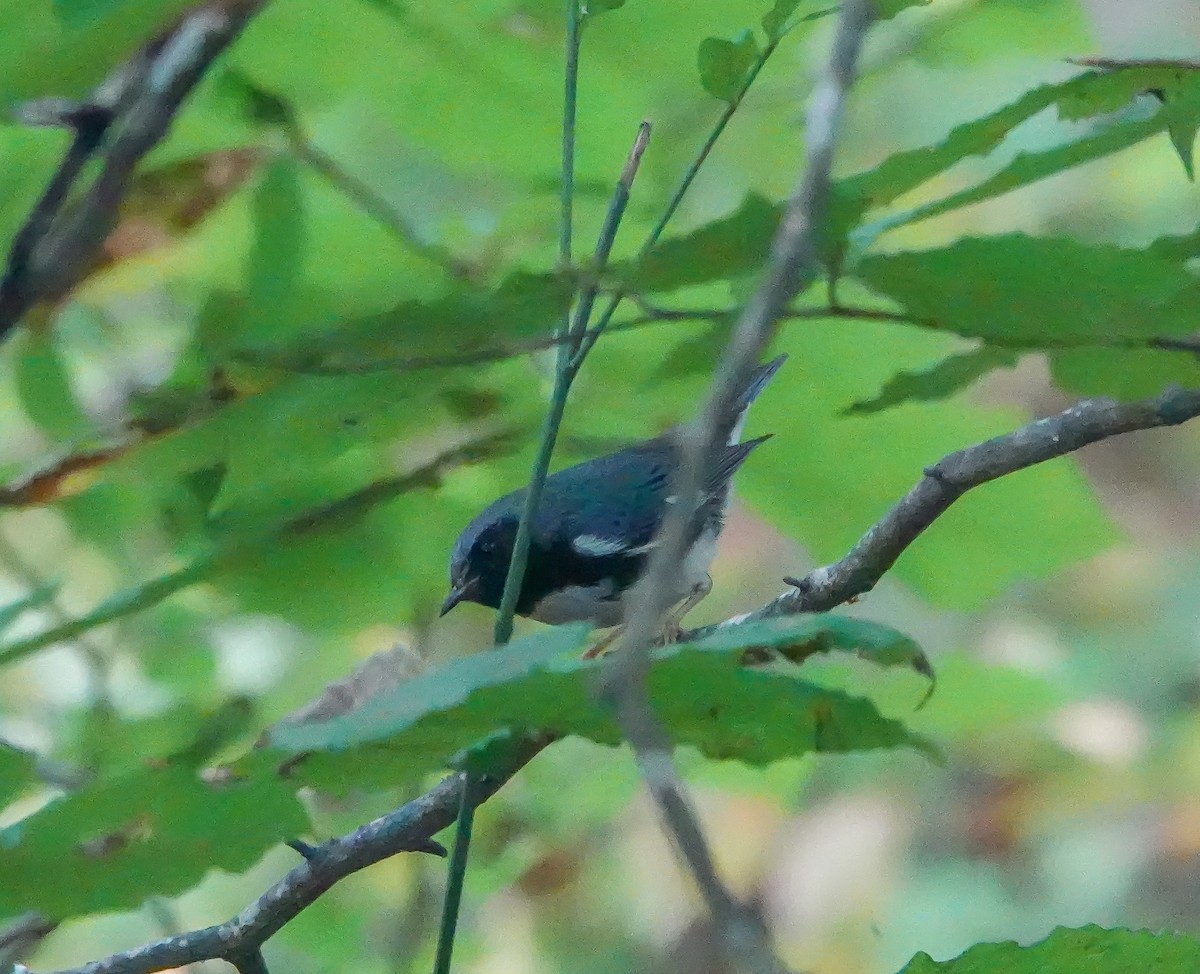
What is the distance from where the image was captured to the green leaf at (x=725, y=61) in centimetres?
69

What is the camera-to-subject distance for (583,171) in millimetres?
1183

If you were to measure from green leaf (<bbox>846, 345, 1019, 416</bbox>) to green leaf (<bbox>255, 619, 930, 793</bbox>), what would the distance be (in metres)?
0.32

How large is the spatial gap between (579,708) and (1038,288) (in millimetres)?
288

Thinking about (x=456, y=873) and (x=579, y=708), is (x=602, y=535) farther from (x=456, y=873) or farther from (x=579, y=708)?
(x=579, y=708)

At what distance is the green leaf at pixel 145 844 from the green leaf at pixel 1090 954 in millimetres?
339

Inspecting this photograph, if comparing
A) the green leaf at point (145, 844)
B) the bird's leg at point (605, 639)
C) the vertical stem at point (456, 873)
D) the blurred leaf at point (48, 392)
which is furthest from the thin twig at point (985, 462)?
the blurred leaf at point (48, 392)

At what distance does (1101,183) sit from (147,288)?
320 centimetres

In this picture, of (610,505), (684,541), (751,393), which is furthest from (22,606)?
(610,505)

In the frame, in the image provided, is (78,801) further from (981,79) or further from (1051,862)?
(1051,862)

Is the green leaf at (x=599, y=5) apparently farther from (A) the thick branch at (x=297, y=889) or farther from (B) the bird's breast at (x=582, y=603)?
(B) the bird's breast at (x=582, y=603)

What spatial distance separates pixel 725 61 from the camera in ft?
2.28

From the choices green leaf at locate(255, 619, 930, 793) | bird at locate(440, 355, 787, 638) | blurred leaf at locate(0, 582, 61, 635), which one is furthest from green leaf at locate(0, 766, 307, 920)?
bird at locate(440, 355, 787, 638)

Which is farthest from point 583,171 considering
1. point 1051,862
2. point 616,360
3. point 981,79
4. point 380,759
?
point 1051,862

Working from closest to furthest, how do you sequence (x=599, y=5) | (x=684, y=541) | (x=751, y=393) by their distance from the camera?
(x=684, y=541), (x=599, y=5), (x=751, y=393)
